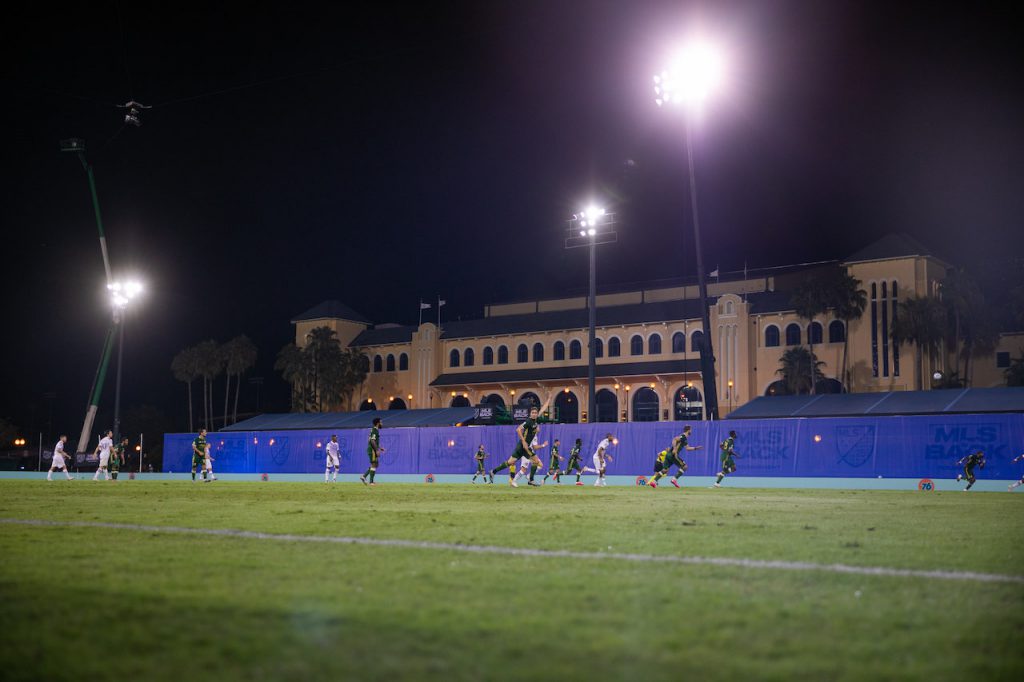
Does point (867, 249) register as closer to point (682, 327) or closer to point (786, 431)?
point (682, 327)

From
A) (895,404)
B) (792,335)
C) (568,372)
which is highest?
(792,335)

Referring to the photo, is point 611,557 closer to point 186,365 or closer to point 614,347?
point 614,347

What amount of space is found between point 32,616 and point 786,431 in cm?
3713

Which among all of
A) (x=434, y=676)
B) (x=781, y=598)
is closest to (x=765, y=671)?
(x=434, y=676)

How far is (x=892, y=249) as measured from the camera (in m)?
76.3

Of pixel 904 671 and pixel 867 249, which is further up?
pixel 867 249

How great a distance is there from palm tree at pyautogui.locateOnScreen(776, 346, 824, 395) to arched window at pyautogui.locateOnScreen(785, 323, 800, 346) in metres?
1.54

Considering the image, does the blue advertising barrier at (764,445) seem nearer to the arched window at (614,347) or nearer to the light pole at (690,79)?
the light pole at (690,79)

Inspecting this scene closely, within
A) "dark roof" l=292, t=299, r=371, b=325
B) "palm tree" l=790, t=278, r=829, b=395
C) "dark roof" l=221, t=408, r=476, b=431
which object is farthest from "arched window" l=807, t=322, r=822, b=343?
"dark roof" l=292, t=299, r=371, b=325

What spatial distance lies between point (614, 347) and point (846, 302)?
21.3m

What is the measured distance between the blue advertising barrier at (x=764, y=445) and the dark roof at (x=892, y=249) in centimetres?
4249

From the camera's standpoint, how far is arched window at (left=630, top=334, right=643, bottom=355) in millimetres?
82688

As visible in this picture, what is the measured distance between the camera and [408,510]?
16.1 meters

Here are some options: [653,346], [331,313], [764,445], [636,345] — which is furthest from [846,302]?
[331,313]
